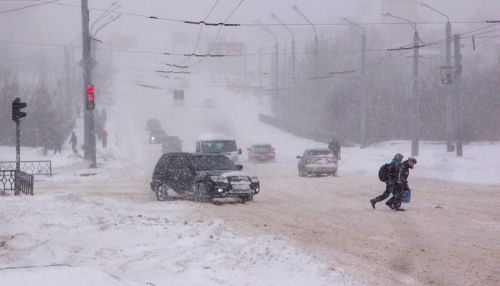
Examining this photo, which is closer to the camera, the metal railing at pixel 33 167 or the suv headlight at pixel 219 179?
the suv headlight at pixel 219 179

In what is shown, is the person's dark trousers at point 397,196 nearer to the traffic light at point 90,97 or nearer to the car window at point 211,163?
the car window at point 211,163

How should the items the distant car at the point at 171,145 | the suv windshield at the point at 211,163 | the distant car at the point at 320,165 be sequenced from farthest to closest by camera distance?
the distant car at the point at 171,145
the distant car at the point at 320,165
the suv windshield at the point at 211,163

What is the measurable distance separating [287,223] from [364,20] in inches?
5022

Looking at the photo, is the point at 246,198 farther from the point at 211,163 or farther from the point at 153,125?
the point at 153,125

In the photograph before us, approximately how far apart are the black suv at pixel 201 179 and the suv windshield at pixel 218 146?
13436mm

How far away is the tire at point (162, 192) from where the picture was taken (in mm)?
20922

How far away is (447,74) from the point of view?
116 feet

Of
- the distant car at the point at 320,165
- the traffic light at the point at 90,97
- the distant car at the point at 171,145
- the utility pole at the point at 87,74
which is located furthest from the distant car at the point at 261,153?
the traffic light at the point at 90,97

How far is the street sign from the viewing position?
3522 centimetres

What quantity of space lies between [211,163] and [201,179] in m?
1.35

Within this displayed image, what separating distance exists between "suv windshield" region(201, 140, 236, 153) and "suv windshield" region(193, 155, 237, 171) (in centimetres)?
1417

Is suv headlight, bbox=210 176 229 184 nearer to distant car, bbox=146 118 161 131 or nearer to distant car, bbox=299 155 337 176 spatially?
distant car, bbox=299 155 337 176

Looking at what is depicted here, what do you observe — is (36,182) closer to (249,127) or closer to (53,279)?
(53,279)

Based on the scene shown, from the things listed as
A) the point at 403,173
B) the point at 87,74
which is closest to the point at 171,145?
the point at 87,74
